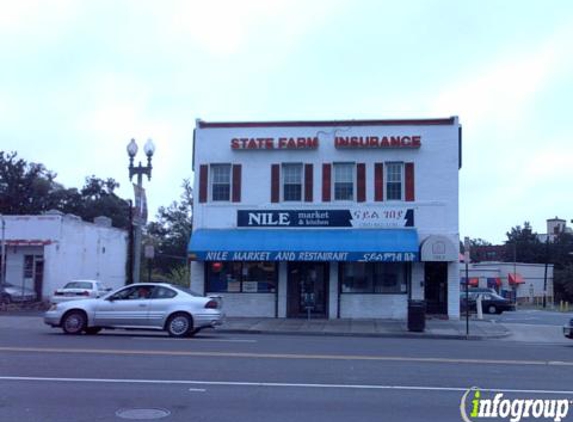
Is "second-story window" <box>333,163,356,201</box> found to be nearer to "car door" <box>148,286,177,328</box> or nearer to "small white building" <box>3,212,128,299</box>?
"car door" <box>148,286,177,328</box>

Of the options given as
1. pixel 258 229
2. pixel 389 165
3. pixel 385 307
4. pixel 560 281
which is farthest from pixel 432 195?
pixel 560 281

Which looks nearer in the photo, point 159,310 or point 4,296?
point 159,310

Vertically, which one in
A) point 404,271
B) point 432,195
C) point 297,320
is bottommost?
point 297,320

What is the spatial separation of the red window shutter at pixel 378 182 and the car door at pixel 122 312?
1193 centimetres

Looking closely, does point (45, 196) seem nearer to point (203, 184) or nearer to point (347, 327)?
Result: point (203, 184)

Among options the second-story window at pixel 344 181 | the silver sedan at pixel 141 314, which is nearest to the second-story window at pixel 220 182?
the second-story window at pixel 344 181

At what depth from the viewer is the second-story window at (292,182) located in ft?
94.1

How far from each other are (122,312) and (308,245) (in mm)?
9387

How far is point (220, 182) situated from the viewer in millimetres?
29109

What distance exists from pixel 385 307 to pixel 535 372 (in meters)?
15.3

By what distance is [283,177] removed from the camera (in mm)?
28844

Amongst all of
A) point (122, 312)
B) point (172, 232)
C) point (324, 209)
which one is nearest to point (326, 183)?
point (324, 209)

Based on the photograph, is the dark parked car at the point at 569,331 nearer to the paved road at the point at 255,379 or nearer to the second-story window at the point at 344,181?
the paved road at the point at 255,379

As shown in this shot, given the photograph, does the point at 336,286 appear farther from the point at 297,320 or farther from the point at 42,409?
the point at 42,409
